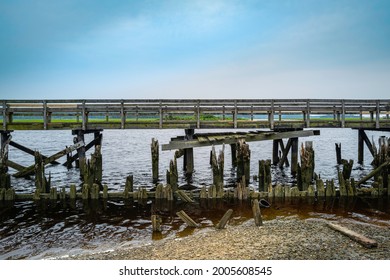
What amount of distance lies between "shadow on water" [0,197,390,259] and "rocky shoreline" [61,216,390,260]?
948 mm

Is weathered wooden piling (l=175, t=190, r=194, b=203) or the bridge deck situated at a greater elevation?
the bridge deck

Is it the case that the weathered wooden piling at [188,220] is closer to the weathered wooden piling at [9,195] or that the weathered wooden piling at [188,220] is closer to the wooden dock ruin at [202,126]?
the wooden dock ruin at [202,126]

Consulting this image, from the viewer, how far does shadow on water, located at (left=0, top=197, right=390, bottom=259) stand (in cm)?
1073

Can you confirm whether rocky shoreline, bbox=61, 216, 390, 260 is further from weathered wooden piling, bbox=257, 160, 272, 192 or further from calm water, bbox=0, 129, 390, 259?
weathered wooden piling, bbox=257, 160, 272, 192

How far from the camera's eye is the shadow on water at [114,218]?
35.2 ft

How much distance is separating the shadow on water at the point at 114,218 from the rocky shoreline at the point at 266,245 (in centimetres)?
95

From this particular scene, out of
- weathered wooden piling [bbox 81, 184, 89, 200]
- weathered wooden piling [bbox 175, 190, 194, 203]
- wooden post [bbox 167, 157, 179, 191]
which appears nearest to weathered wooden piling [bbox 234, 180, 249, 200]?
weathered wooden piling [bbox 175, 190, 194, 203]

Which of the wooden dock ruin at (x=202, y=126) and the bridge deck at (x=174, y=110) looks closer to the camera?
the wooden dock ruin at (x=202, y=126)

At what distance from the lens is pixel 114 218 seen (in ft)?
43.8

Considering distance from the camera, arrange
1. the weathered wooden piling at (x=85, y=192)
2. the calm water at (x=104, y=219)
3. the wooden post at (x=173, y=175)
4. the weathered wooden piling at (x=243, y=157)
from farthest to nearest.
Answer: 1. the weathered wooden piling at (x=243, y=157)
2. the wooden post at (x=173, y=175)
3. the weathered wooden piling at (x=85, y=192)
4. the calm water at (x=104, y=219)

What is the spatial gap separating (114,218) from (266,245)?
6.61 m

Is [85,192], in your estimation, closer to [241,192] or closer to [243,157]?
[241,192]

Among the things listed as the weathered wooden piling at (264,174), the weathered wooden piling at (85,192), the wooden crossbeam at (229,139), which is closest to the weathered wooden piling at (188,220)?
the weathered wooden piling at (264,174)
